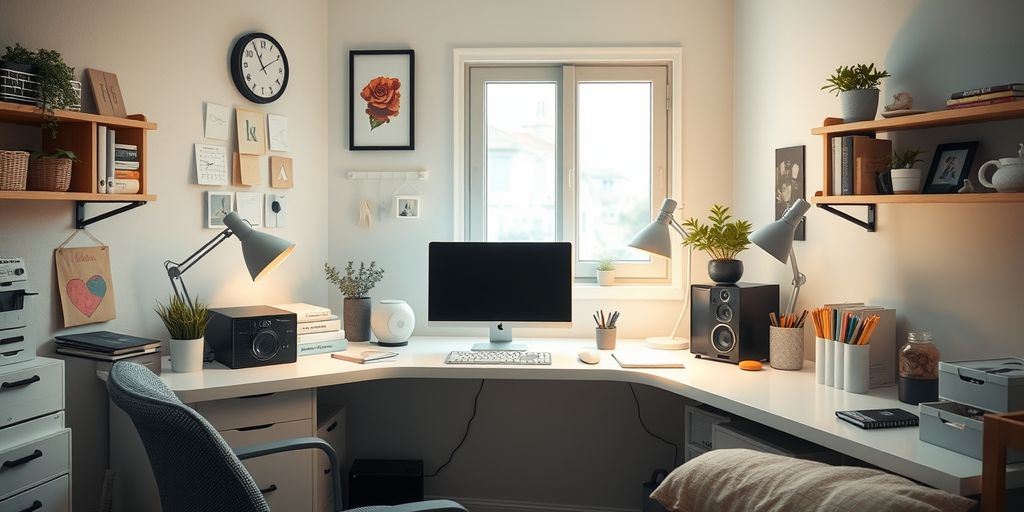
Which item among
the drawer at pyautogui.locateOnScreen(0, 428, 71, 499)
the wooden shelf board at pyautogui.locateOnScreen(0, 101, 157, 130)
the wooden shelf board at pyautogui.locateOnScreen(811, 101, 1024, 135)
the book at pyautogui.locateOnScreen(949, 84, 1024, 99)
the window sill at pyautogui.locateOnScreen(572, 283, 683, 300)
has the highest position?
the book at pyautogui.locateOnScreen(949, 84, 1024, 99)

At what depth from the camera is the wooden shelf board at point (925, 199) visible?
1884 millimetres

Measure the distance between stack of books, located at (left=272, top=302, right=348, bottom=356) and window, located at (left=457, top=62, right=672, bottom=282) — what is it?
79 cm

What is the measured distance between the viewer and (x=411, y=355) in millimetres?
3061

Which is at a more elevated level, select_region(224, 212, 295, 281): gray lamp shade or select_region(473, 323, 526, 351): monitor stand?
select_region(224, 212, 295, 281): gray lamp shade

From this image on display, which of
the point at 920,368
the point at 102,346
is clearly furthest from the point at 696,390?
the point at 102,346

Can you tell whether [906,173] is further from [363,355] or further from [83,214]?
[83,214]

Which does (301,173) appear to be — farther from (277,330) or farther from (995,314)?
(995,314)

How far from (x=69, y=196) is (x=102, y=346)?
0.46 metres

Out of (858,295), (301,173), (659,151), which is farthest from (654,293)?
(301,173)

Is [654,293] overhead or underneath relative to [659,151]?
underneath

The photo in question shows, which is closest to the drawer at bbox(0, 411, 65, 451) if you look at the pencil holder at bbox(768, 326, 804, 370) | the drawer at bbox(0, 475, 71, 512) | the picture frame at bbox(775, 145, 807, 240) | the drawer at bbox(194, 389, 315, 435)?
the drawer at bbox(0, 475, 71, 512)

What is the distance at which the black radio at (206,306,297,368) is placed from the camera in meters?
2.75

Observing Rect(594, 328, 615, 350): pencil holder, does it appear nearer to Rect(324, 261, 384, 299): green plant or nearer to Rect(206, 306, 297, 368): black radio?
Rect(324, 261, 384, 299): green plant

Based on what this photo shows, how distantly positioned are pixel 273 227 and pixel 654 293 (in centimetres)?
164
